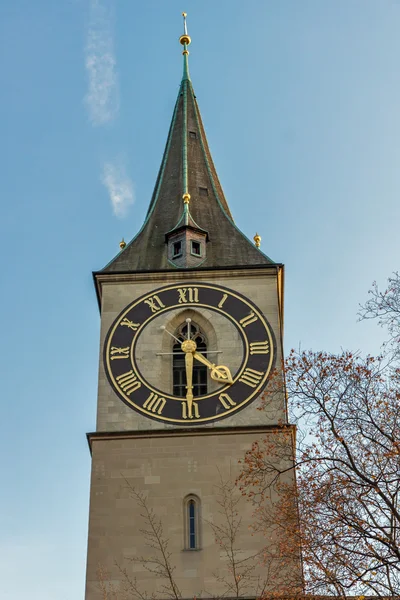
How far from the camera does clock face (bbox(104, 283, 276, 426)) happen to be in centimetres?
2453

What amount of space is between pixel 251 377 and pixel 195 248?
4338 mm

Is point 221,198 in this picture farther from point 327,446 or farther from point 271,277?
point 327,446

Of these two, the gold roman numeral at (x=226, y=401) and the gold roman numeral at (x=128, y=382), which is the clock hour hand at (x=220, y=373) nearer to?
the gold roman numeral at (x=226, y=401)

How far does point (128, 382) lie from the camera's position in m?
25.1

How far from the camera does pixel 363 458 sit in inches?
620

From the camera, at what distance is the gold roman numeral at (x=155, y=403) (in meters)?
24.5

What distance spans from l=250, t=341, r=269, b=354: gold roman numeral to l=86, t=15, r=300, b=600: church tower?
3cm

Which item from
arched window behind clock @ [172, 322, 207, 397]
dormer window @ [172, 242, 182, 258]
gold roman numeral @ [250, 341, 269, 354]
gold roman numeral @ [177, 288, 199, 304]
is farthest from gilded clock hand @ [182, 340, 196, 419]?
dormer window @ [172, 242, 182, 258]

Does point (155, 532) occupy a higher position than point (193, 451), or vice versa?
point (193, 451)

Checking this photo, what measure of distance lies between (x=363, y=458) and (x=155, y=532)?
7.47 metres

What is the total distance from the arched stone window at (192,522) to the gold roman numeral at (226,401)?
2075mm

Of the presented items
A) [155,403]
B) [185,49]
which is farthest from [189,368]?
[185,49]

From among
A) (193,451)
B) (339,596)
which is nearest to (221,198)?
(193,451)

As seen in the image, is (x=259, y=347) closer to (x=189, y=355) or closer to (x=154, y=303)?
(x=189, y=355)
